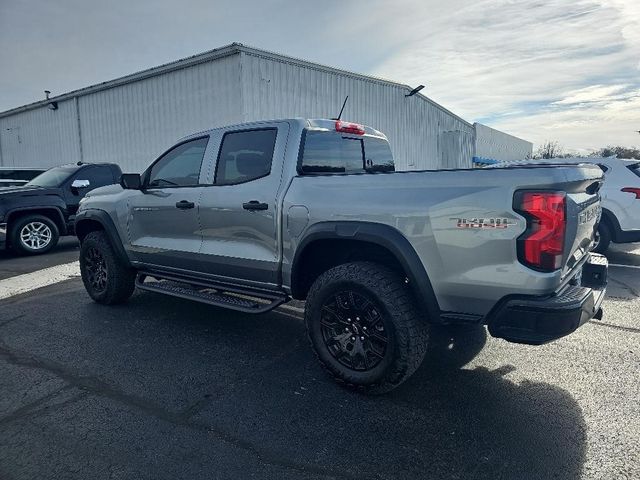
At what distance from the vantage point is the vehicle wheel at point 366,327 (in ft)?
9.29

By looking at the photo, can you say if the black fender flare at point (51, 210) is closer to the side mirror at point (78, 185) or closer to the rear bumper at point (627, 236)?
the side mirror at point (78, 185)

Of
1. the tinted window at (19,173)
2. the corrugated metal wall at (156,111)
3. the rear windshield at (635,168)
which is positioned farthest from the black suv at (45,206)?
the rear windshield at (635,168)

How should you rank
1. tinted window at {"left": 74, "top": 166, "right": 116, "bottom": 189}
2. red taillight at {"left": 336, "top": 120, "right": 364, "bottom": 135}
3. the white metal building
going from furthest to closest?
the white metal building, tinted window at {"left": 74, "top": 166, "right": 116, "bottom": 189}, red taillight at {"left": 336, "top": 120, "right": 364, "bottom": 135}

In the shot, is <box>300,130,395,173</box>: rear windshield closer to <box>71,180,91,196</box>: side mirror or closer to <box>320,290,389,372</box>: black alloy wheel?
<box>320,290,389,372</box>: black alloy wheel

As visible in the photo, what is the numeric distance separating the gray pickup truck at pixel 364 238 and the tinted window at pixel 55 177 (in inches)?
221

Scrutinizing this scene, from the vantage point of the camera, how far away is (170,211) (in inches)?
171

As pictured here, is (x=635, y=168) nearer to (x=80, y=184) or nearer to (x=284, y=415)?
(x=284, y=415)

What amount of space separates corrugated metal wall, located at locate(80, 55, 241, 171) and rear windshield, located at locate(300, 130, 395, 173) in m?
8.79

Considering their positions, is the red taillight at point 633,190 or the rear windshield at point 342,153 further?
the red taillight at point 633,190

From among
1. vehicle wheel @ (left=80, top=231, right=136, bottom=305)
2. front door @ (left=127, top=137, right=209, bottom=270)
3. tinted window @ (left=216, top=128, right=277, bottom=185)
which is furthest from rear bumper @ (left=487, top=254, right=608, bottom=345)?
vehicle wheel @ (left=80, top=231, right=136, bottom=305)

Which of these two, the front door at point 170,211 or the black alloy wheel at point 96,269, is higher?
the front door at point 170,211

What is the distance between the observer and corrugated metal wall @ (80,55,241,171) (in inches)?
504

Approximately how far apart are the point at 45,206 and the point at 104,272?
462 cm

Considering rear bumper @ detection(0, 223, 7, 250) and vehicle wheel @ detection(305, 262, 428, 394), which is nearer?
vehicle wheel @ detection(305, 262, 428, 394)
